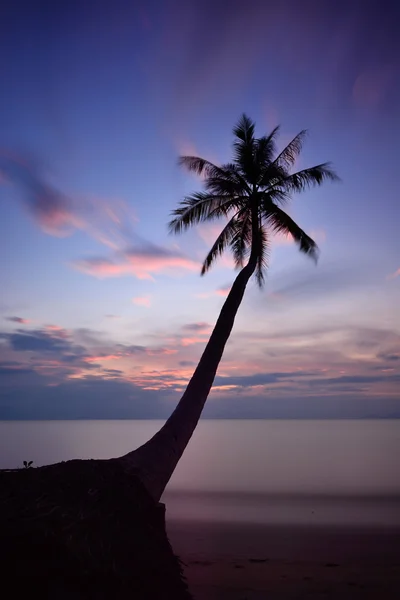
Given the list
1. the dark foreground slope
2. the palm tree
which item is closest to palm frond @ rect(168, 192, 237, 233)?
the palm tree

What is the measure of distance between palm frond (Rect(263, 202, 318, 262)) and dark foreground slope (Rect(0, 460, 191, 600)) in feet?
30.1

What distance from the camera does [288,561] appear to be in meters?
10.6

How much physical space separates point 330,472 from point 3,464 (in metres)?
22.2

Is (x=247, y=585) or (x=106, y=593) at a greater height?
(x=106, y=593)

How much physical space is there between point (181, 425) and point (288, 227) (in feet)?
24.4

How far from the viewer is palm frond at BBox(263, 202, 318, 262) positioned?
48.4ft

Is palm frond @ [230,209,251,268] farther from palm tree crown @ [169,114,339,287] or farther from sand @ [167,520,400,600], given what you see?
sand @ [167,520,400,600]

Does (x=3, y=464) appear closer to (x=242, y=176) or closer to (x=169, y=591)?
(x=242, y=176)

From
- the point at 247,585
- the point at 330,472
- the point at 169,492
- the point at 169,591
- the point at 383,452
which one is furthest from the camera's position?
the point at 383,452

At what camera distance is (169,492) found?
23797mm

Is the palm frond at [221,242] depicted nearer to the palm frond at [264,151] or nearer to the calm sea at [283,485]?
the palm frond at [264,151]

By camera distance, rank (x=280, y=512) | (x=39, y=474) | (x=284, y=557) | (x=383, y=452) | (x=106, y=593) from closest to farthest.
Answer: (x=106, y=593) → (x=39, y=474) → (x=284, y=557) → (x=280, y=512) → (x=383, y=452)

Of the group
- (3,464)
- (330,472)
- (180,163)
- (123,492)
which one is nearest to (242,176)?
(180,163)

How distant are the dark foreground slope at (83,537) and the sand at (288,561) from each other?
5.77ft
